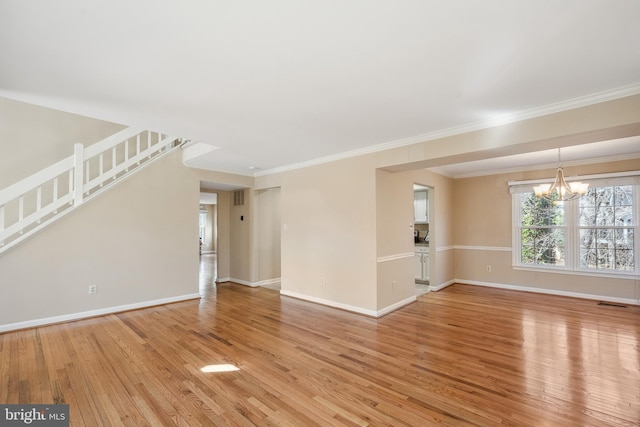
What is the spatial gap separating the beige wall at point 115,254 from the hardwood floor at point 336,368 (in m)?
0.43

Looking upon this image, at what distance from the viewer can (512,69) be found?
2.10m

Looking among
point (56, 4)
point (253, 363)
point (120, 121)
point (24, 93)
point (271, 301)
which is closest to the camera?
point (56, 4)

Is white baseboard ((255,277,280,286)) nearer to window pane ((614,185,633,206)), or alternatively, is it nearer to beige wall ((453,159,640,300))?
beige wall ((453,159,640,300))

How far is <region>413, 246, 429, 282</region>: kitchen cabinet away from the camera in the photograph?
6156 millimetres

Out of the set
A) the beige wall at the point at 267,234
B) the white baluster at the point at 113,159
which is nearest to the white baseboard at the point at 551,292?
the beige wall at the point at 267,234

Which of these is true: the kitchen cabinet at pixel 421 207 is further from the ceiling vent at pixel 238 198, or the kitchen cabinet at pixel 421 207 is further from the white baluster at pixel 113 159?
the white baluster at pixel 113 159

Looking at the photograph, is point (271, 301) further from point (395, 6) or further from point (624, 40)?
point (624, 40)

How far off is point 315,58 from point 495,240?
5.80 metres

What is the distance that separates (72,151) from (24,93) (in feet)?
6.60

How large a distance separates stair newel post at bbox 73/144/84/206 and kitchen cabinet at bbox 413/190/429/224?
5859 millimetres

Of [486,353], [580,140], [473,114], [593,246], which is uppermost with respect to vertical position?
[473,114]

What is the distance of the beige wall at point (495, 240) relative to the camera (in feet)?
16.7

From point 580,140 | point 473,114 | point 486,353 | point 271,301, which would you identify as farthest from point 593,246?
point 271,301

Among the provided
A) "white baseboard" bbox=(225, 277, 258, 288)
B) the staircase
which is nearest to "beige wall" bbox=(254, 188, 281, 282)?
"white baseboard" bbox=(225, 277, 258, 288)
